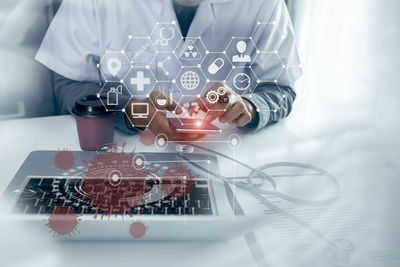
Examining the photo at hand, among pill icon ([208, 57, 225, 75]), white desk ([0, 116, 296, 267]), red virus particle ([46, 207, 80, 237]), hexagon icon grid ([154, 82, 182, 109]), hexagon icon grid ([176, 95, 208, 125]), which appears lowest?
white desk ([0, 116, 296, 267])

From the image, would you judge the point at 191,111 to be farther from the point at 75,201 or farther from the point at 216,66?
the point at 75,201

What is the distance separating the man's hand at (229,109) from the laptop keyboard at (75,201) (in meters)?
0.15

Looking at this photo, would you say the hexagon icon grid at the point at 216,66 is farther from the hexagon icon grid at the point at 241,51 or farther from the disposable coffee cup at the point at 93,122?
the disposable coffee cup at the point at 93,122

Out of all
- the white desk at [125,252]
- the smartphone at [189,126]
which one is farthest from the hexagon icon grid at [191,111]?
the white desk at [125,252]

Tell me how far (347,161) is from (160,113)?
29 cm

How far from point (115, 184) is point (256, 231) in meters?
0.18

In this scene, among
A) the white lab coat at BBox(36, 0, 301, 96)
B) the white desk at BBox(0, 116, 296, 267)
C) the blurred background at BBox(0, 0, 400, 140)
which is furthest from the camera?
the white lab coat at BBox(36, 0, 301, 96)

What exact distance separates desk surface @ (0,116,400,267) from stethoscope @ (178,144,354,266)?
0.01 m

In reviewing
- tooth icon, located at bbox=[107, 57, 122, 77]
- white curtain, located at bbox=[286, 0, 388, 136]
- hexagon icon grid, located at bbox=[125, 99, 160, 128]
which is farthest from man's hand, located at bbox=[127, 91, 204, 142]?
white curtain, located at bbox=[286, 0, 388, 136]

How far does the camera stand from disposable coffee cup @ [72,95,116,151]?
521mm

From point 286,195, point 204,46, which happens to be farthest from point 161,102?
point 286,195

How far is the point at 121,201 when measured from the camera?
1.29ft

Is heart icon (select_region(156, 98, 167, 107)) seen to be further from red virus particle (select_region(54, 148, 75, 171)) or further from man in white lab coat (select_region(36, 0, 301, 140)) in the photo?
red virus particle (select_region(54, 148, 75, 171))

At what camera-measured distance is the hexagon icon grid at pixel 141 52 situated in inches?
22.5
